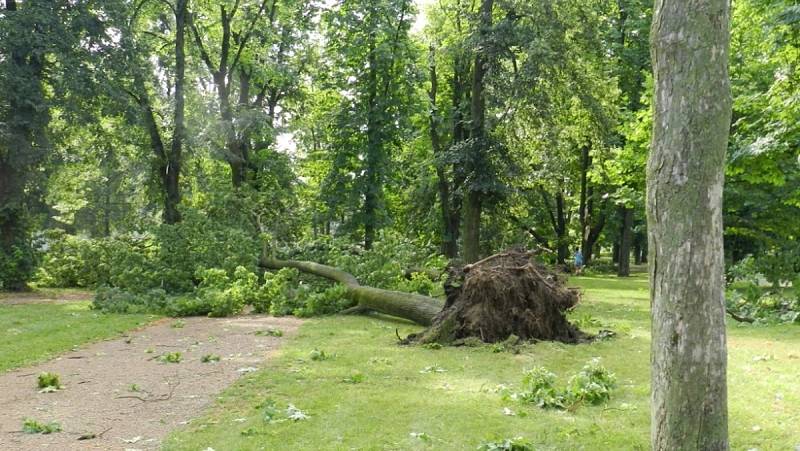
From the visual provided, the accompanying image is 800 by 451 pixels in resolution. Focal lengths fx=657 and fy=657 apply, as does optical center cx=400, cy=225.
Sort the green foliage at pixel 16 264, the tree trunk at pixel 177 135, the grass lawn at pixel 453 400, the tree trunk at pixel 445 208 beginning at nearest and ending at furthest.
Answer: the grass lawn at pixel 453 400
the green foliage at pixel 16 264
the tree trunk at pixel 177 135
the tree trunk at pixel 445 208

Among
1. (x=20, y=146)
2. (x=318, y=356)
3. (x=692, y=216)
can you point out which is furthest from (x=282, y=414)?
(x=20, y=146)

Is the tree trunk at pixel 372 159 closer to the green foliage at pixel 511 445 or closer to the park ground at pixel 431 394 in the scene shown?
the park ground at pixel 431 394

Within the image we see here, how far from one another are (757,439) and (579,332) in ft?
18.4

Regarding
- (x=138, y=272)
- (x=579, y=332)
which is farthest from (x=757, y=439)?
(x=138, y=272)

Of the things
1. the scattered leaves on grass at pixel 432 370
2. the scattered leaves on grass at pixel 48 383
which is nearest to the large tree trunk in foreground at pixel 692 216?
the scattered leaves on grass at pixel 432 370

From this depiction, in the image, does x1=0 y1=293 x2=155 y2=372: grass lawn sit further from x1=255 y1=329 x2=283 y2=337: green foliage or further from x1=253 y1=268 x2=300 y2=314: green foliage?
x1=255 y1=329 x2=283 y2=337: green foliage

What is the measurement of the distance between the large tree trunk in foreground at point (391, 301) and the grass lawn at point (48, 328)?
4.40m

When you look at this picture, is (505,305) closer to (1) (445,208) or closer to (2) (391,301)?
(2) (391,301)

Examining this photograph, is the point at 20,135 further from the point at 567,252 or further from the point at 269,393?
the point at 567,252

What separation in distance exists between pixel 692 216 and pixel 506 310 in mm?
6991

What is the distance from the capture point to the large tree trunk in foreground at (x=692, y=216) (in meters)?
3.64

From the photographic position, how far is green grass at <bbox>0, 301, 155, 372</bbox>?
9859 mm

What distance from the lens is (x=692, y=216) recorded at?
3.64m

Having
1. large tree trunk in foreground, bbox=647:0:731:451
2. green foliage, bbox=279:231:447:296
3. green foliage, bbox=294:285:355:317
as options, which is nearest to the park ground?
large tree trunk in foreground, bbox=647:0:731:451
